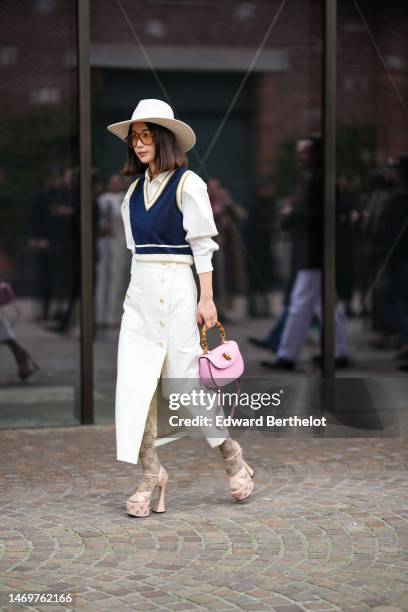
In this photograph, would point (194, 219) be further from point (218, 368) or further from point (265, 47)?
point (265, 47)

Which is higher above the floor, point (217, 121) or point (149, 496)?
point (217, 121)

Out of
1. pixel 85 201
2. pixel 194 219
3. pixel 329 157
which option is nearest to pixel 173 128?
pixel 194 219

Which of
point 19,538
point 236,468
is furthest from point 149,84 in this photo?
point 19,538

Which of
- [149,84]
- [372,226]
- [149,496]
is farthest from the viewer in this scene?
[372,226]

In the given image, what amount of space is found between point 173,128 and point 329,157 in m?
2.66

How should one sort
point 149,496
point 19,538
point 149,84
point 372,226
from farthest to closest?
point 372,226, point 149,84, point 149,496, point 19,538

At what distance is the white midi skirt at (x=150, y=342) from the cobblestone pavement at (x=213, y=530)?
45 centimetres

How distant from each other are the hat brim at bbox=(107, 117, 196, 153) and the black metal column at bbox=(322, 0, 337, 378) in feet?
8.13

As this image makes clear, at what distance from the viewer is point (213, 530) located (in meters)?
5.39

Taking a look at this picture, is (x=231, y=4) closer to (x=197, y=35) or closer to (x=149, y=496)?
(x=197, y=35)

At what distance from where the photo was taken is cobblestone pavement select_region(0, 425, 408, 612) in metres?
4.55

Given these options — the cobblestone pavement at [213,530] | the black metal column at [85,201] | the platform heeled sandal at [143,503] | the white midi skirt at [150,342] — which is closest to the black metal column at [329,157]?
the cobblestone pavement at [213,530]

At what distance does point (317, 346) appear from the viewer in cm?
962

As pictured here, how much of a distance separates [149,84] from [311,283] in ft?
6.56
